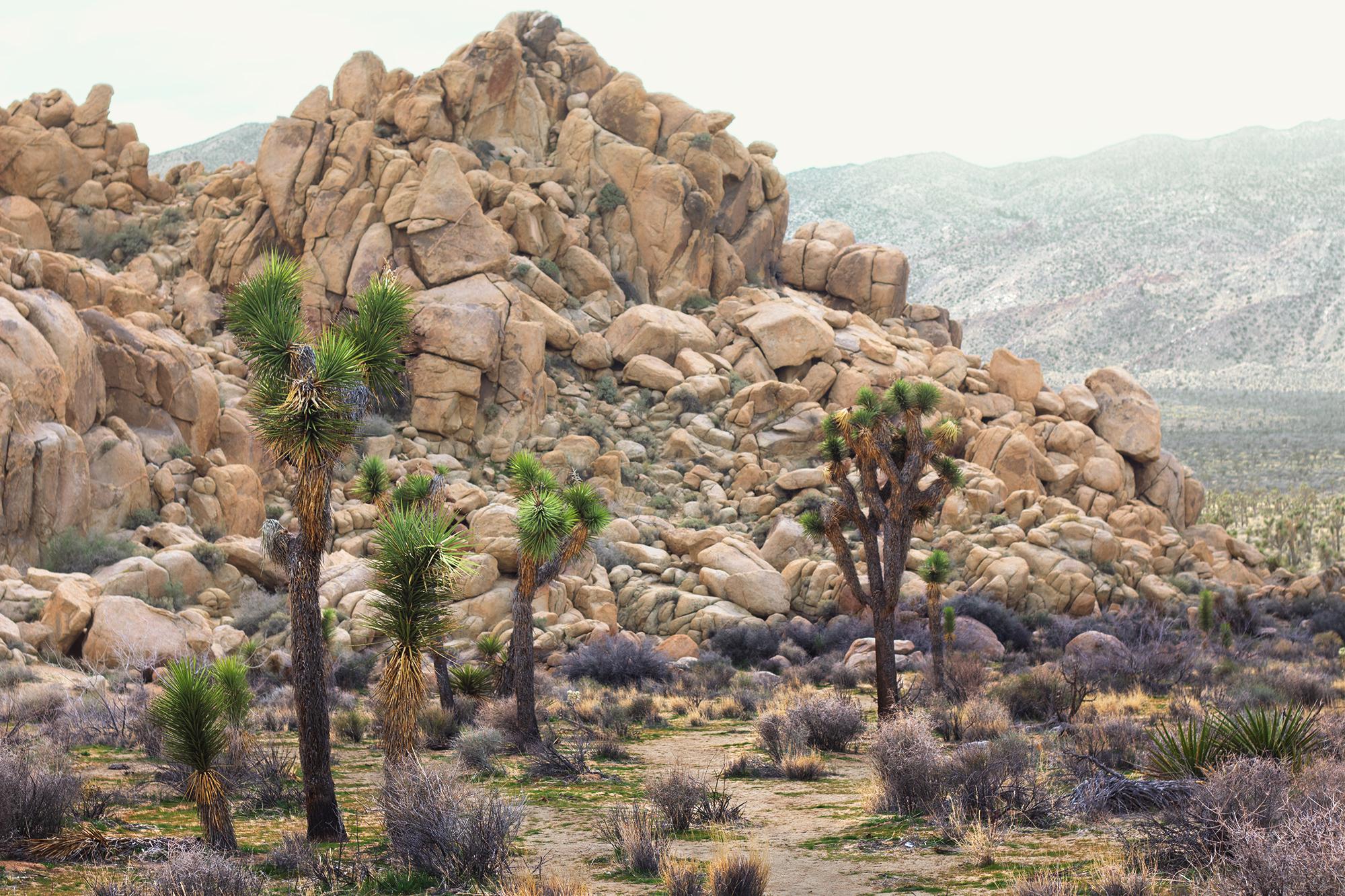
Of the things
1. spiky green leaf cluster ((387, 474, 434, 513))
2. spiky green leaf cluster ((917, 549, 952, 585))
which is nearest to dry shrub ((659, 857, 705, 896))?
spiky green leaf cluster ((387, 474, 434, 513))

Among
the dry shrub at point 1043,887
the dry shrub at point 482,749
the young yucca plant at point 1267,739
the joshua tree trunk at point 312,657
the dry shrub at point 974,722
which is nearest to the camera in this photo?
the dry shrub at point 1043,887

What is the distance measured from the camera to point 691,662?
99.9 ft

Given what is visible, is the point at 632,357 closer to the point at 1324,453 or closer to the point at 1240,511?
the point at 1240,511

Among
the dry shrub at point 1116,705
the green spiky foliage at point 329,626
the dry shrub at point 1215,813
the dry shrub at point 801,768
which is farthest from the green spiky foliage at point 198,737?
the dry shrub at point 1116,705

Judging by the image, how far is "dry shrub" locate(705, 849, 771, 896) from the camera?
28.9 feet

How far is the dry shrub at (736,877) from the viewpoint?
8812mm

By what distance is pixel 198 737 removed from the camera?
1086 centimetres

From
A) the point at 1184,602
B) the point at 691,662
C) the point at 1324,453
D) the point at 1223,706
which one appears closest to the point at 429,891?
the point at 1223,706

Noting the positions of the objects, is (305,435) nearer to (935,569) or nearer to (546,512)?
(546,512)

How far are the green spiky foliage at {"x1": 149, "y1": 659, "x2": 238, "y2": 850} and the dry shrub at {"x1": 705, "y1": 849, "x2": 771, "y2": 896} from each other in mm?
5309

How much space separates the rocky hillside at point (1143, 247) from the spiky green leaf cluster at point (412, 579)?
110 m

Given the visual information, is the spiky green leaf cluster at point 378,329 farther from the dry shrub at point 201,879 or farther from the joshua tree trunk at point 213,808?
the dry shrub at point 201,879

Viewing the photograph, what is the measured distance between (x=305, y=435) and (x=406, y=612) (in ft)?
7.82

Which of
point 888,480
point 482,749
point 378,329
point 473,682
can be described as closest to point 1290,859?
point 378,329
